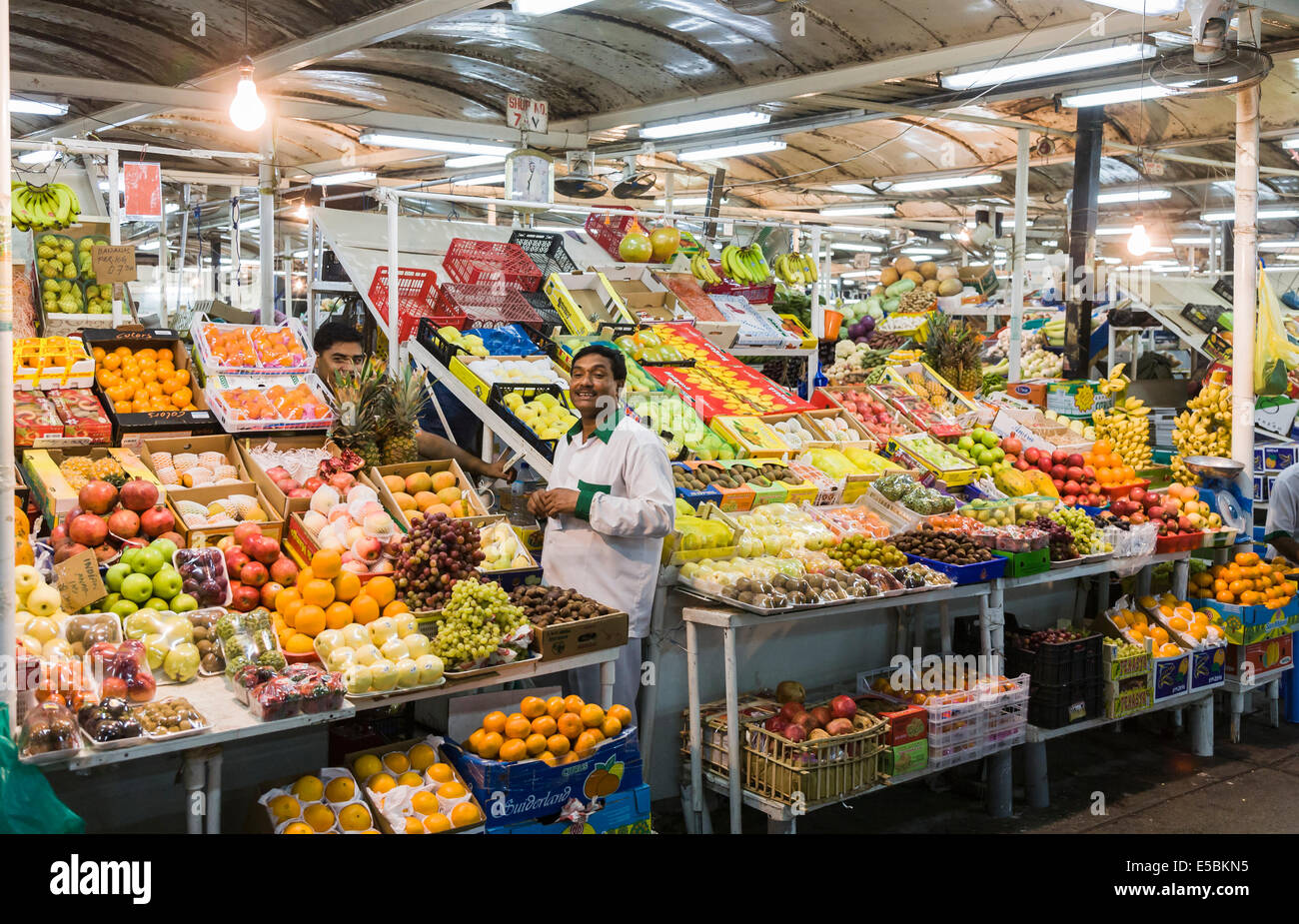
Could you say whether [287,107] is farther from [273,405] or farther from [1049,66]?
[1049,66]

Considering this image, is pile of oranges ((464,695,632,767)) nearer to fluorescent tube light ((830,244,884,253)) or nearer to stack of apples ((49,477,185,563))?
stack of apples ((49,477,185,563))

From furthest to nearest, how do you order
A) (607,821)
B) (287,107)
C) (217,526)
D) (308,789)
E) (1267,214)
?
(1267,214), (287,107), (217,526), (607,821), (308,789)

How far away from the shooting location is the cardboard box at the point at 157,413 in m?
4.57

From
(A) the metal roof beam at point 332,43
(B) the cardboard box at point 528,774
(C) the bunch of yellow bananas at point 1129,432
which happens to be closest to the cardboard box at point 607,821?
(B) the cardboard box at point 528,774

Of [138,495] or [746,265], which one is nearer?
[138,495]

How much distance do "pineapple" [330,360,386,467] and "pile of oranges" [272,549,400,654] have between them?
105cm

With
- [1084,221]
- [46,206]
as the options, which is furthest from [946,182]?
[46,206]

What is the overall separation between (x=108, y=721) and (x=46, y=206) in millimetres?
4537

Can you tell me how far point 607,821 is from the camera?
12.1ft

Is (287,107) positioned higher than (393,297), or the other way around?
(287,107)

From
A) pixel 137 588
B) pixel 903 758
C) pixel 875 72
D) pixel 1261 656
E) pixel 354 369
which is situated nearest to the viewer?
pixel 137 588

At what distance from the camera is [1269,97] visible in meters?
9.58
